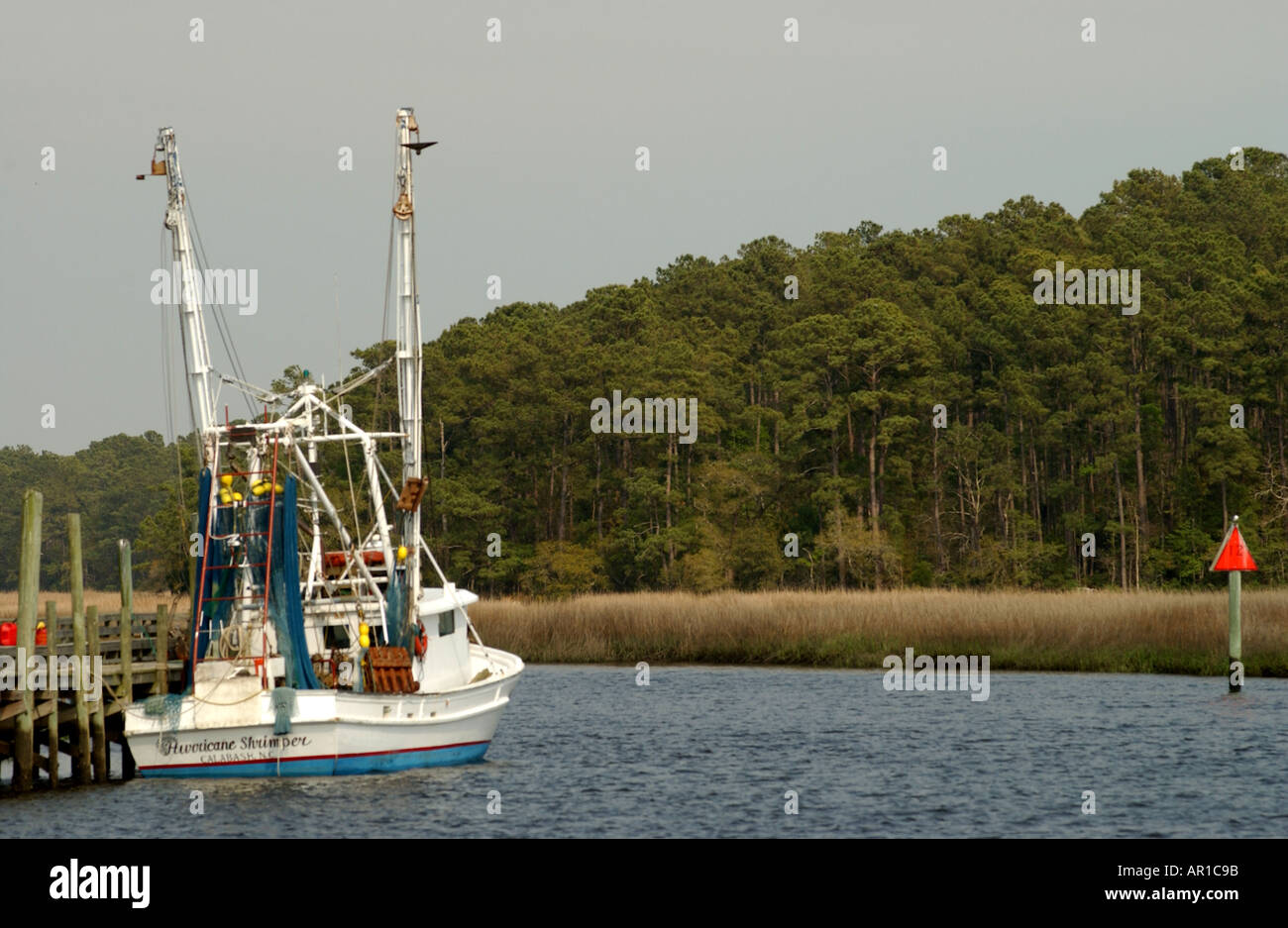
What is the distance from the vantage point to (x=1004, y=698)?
4769 centimetres

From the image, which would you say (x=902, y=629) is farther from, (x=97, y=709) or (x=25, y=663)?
(x=25, y=663)

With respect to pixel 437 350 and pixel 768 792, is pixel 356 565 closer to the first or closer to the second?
pixel 768 792

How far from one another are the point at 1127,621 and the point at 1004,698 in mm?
8635

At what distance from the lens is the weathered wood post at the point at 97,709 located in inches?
1264

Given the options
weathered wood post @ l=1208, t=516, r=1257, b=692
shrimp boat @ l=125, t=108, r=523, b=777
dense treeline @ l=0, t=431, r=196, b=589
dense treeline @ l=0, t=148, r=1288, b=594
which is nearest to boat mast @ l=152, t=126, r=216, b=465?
shrimp boat @ l=125, t=108, r=523, b=777

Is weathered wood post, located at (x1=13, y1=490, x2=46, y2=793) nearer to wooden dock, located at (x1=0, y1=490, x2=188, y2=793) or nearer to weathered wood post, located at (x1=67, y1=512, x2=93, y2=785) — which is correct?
wooden dock, located at (x1=0, y1=490, x2=188, y2=793)

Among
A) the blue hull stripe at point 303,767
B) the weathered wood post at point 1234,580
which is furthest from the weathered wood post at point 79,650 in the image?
the weathered wood post at point 1234,580

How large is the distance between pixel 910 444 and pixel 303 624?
73107 millimetres

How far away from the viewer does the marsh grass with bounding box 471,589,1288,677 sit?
5297 centimetres

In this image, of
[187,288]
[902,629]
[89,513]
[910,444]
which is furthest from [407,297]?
[89,513]

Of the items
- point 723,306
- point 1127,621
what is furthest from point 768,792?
point 723,306

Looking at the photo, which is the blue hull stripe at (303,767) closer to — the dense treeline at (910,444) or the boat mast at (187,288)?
the boat mast at (187,288)

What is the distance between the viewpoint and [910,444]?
337ft

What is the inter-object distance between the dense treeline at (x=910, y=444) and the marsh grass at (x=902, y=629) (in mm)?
28561
